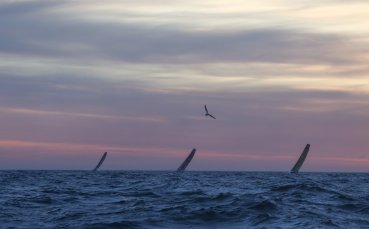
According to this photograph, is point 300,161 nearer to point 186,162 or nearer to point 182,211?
point 186,162

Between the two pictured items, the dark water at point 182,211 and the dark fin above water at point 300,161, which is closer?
the dark water at point 182,211

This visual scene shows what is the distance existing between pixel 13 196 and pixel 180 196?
25.5ft

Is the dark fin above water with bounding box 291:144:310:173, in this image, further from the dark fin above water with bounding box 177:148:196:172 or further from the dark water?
the dark water

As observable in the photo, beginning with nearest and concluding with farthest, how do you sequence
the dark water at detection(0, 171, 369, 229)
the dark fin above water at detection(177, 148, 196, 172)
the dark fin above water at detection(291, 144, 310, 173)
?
the dark water at detection(0, 171, 369, 229), the dark fin above water at detection(291, 144, 310, 173), the dark fin above water at detection(177, 148, 196, 172)

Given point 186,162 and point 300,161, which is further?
point 186,162

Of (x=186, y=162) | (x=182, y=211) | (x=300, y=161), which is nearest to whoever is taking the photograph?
(x=182, y=211)

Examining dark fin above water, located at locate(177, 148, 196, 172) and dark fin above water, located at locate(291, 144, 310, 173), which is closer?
dark fin above water, located at locate(291, 144, 310, 173)

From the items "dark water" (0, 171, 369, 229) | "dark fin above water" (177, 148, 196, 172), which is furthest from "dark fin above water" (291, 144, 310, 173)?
"dark water" (0, 171, 369, 229)

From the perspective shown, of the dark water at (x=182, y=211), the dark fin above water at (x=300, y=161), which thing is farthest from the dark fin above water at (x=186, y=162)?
the dark water at (x=182, y=211)

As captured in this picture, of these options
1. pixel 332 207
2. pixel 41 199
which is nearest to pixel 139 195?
pixel 41 199

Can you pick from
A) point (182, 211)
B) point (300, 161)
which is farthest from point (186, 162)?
point (182, 211)

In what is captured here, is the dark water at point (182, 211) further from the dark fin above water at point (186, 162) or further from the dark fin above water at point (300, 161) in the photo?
the dark fin above water at point (186, 162)

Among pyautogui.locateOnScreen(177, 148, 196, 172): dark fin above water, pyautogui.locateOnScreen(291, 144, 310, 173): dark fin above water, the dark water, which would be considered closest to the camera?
the dark water

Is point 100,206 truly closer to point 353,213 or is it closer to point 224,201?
point 224,201
